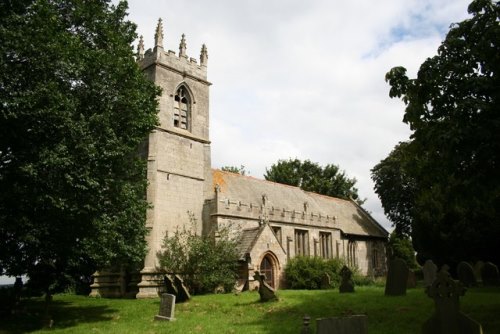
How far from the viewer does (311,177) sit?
5216cm

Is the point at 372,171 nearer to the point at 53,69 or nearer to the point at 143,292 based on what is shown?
the point at 143,292

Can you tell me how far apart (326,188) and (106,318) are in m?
38.0

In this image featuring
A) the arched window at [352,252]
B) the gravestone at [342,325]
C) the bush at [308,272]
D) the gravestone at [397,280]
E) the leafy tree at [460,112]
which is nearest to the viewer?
the gravestone at [342,325]

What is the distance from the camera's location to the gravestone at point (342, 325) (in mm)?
7094

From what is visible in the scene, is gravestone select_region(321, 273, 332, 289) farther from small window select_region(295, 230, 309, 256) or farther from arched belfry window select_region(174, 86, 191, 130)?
arched belfry window select_region(174, 86, 191, 130)

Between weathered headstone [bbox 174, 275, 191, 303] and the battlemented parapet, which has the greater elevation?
the battlemented parapet

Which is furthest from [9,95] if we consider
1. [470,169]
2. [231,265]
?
[231,265]

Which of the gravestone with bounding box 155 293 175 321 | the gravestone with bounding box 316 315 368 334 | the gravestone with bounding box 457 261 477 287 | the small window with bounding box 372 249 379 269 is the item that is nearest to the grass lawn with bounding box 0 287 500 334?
the gravestone with bounding box 155 293 175 321

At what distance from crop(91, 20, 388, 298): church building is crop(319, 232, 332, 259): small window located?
0.07 m

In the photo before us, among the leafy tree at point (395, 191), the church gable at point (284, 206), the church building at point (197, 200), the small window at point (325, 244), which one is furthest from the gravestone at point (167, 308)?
the leafy tree at point (395, 191)

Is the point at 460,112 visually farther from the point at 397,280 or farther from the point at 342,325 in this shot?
the point at 397,280

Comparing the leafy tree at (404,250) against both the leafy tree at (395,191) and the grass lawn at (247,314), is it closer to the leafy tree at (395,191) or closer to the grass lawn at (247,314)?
the leafy tree at (395,191)

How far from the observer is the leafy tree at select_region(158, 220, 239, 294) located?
73.8 ft

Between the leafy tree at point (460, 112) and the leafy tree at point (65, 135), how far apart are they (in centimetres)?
896
